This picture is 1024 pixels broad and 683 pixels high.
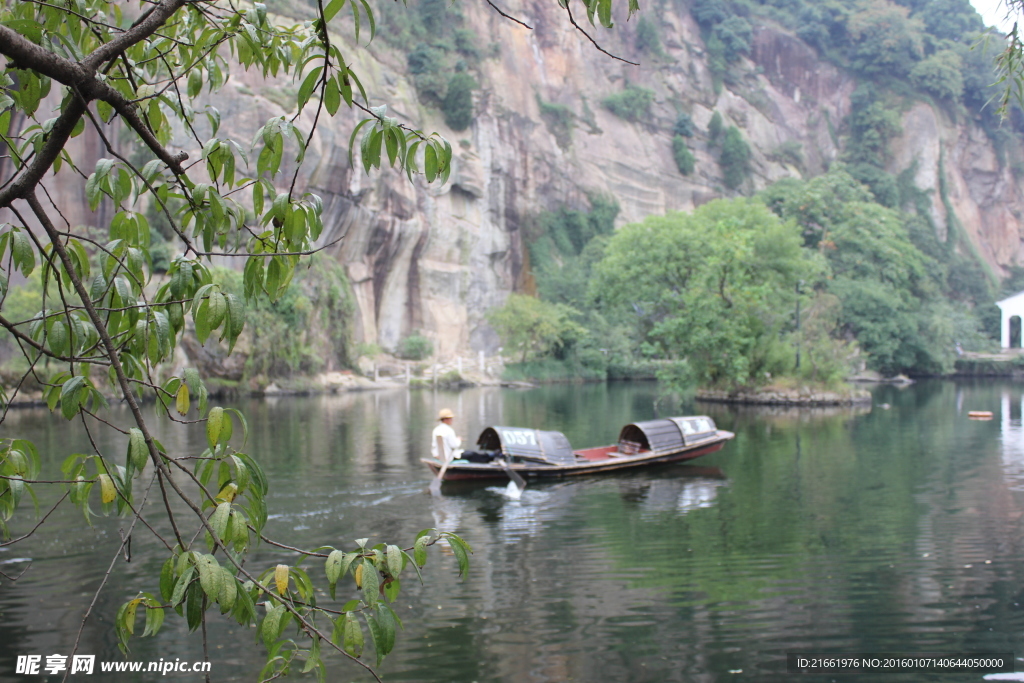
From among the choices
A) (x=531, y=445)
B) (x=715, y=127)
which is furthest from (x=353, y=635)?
(x=715, y=127)

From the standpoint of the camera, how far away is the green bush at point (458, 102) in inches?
1759

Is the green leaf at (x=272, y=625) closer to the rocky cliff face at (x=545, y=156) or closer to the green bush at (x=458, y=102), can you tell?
the rocky cliff face at (x=545, y=156)

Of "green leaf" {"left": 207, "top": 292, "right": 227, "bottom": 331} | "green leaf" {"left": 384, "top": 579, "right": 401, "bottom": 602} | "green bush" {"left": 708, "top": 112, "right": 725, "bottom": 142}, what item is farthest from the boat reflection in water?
"green bush" {"left": 708, "top": 112, "right": 725, "bottom": 142}

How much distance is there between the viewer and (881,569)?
866cm

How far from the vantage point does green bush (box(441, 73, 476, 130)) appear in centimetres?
4469

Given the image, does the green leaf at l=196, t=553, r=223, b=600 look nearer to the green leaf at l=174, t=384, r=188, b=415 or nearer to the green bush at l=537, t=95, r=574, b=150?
the green leaf at l=174, t=384, r=188, b=415

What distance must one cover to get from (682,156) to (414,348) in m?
25.5

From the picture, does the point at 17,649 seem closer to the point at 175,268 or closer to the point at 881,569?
the point at 175,268

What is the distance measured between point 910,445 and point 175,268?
61.5 feet

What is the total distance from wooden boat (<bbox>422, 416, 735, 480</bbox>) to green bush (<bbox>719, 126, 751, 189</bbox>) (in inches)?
1804

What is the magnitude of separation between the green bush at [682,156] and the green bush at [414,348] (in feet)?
79.8

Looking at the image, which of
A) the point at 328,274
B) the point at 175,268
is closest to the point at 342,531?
the point at 175,268

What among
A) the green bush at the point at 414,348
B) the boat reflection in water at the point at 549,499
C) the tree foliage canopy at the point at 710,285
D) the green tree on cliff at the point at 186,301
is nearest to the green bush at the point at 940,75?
the tree foliage canopy at the point at 710,285

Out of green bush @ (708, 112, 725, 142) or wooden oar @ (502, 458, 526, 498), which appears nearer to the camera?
wooden oar @ (502, 458, 526, 498)
